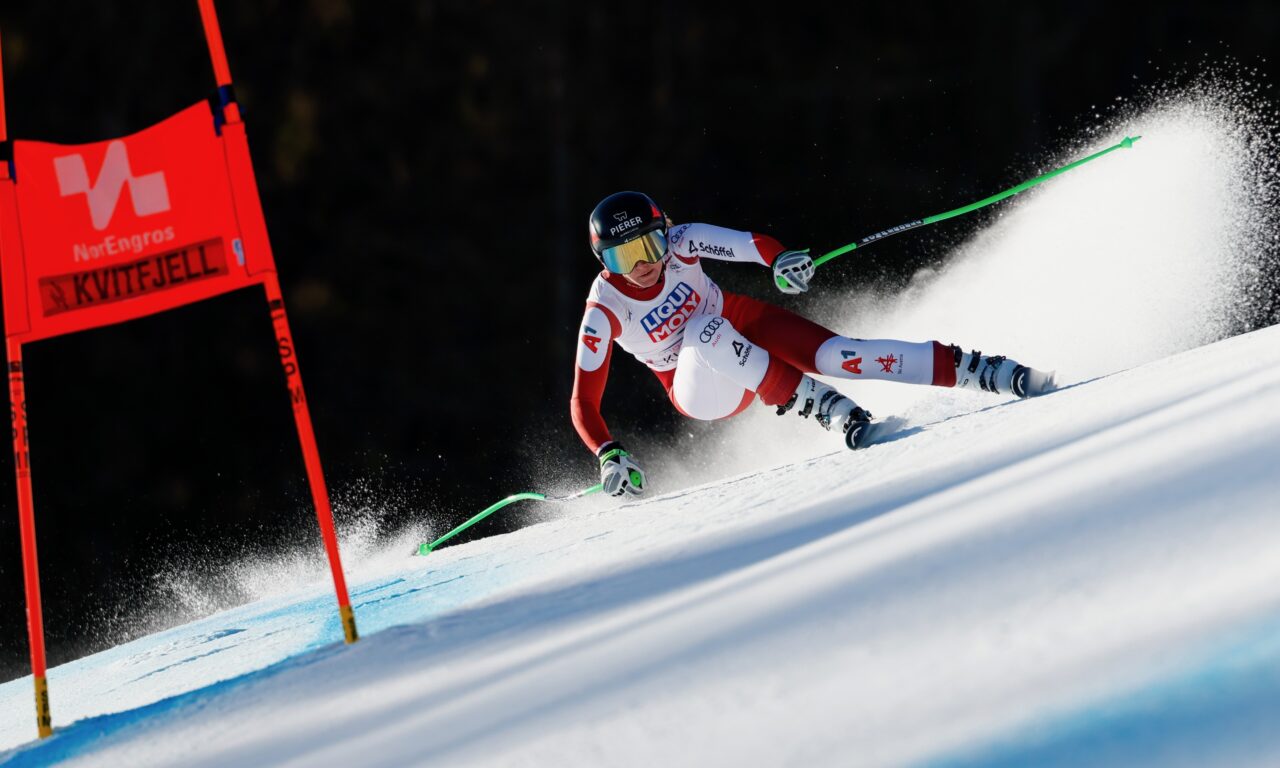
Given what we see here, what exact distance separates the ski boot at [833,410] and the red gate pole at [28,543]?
2220 mm

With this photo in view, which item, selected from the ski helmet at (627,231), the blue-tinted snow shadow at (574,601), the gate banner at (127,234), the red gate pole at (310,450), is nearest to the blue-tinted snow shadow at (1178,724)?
the blue-tinted snow shadow at (574,601)

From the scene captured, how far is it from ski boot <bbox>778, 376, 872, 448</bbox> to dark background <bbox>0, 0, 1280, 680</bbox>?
8.13 m

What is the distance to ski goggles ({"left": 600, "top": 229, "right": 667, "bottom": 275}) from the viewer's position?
13.4 feet

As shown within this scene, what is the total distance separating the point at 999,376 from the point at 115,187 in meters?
2.47

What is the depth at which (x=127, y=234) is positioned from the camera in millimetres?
2627

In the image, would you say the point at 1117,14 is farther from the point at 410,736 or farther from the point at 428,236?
the point at 410,736

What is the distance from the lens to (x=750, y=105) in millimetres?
14133

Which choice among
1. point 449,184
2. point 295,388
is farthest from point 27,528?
point 449,184

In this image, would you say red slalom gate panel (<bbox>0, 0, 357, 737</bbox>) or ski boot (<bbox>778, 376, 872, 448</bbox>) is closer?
red slalom gate panel (<bbox>0, 0, 357, 737</bbox>)

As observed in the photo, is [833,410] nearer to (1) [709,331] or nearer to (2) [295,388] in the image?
(1) [709,331]

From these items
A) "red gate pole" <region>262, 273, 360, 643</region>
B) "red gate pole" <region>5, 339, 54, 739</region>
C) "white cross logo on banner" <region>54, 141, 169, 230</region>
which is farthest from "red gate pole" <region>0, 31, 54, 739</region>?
"red gate pole" <region>262, 273, 360, 643</region>

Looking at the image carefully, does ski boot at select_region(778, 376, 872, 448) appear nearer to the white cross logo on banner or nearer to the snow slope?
the snow slope

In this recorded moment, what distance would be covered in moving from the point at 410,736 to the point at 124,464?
11.1 m

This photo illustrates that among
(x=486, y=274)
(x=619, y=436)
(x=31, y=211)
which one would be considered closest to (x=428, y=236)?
(x=486, y=274)
